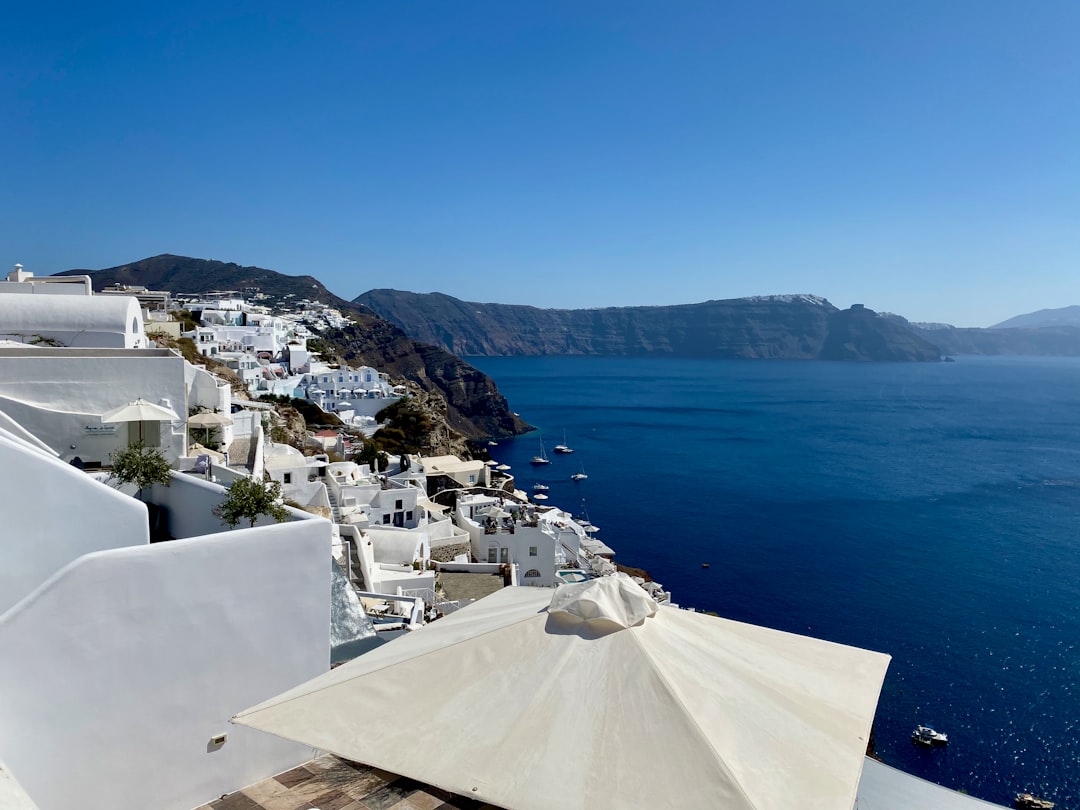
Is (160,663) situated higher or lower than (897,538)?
higher

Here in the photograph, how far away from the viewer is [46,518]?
5.66 metres

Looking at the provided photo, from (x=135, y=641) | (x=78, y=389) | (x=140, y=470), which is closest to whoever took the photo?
(x=135, y=641)

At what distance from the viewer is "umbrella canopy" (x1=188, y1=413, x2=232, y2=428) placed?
16298 millimetres

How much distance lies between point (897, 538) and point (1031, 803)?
78.6ft

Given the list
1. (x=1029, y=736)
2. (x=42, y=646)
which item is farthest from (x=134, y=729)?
(x=1029, y=736)

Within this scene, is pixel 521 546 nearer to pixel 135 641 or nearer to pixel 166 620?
pixel 166 620

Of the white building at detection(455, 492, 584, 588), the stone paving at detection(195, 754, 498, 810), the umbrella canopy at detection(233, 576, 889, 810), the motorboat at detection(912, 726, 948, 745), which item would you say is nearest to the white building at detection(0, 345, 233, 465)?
the stone paving at detection(195, 754, 498, 810)

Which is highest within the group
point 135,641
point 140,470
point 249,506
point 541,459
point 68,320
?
point 68,320

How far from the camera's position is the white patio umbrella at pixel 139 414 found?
9.29 meters

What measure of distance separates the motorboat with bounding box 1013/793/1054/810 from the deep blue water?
44 cm

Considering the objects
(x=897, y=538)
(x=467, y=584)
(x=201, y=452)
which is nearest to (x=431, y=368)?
(x=897, y=538)

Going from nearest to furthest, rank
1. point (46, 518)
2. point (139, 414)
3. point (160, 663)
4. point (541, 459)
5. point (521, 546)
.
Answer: point (160, 663) → point (46, 518) → point (139, 414) → point (521, 546) → point (541, 459)

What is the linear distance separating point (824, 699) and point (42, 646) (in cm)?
509

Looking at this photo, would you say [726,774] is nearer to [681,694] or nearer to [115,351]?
[681,694]
